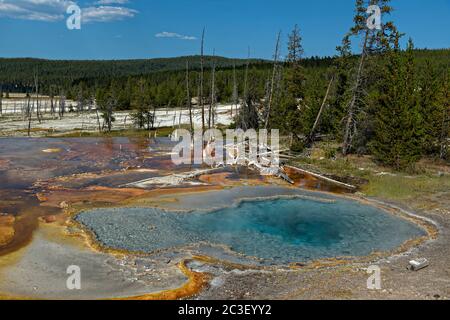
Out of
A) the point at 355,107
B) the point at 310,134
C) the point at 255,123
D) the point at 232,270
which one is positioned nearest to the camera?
A: the point at 232,270

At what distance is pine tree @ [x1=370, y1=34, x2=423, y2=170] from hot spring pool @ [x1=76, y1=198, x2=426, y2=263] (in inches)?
331

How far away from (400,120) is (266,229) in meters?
15.1

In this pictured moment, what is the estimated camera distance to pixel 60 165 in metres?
35.0

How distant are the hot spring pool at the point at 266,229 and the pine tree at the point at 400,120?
840cm

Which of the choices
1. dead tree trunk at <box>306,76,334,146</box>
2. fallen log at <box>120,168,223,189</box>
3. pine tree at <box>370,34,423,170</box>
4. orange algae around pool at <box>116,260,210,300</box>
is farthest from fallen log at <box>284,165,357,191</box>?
→ orange algae around pool at <box>116,260,210,300</box>

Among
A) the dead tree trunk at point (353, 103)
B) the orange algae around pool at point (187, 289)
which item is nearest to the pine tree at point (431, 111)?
the dead tree trunk at point (353, 103)

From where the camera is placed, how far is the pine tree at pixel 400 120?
1153 inches

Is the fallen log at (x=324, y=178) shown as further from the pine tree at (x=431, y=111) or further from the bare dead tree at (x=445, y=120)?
the bare dead tree at (x=445, y=120)

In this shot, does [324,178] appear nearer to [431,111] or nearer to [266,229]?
[266,229]

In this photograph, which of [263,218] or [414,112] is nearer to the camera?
[263,218]

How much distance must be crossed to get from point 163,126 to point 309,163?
4319cm

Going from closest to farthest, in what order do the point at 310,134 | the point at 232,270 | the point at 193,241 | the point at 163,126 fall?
the point at 232,270
the point at 193,241
the point at 310,134
the point at 163,126
